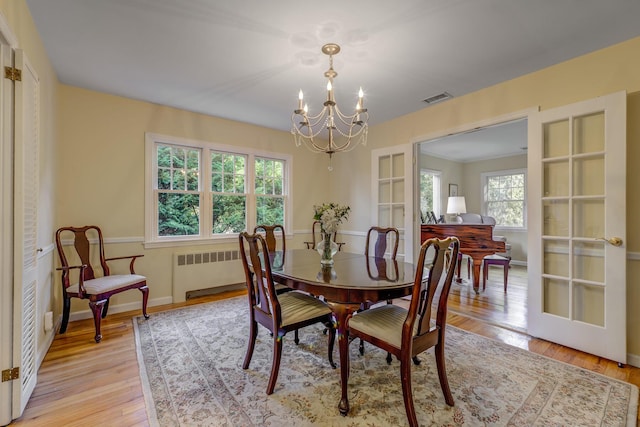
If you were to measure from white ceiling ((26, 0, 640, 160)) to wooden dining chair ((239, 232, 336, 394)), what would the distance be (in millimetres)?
1513

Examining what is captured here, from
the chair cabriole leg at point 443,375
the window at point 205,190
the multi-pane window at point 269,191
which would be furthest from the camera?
the multi-pane window at point 269,191

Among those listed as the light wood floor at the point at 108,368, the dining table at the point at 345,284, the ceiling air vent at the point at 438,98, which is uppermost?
the ceiling air vent at the point at 438,98

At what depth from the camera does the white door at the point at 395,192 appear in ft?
12.4

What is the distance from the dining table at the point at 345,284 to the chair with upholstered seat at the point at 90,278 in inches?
64.8

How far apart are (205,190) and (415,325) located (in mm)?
3246

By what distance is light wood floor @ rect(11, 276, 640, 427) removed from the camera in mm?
1629

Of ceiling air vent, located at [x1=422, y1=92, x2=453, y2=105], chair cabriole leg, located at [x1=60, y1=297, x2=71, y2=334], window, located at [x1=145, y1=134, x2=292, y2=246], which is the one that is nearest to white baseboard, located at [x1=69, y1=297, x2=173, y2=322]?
chair cabriole leg, located at [x1=60, y1=297, x2=71, y2=334]

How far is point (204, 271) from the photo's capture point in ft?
12.5

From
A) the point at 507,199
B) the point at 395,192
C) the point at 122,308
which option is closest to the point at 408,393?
the point at 395,192

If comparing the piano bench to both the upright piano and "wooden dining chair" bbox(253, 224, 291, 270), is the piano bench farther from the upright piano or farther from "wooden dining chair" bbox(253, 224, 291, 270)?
"wooden dining chair" bbox(253, 224, 291, 270)

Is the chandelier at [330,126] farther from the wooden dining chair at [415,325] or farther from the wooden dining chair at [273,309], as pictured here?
the wooden dining chair at [415,325]

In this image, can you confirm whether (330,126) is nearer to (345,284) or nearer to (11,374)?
(345,284)

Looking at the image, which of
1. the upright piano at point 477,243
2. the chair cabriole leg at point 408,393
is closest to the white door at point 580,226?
the upright piano at point 477,243

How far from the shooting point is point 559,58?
7.99 feet
